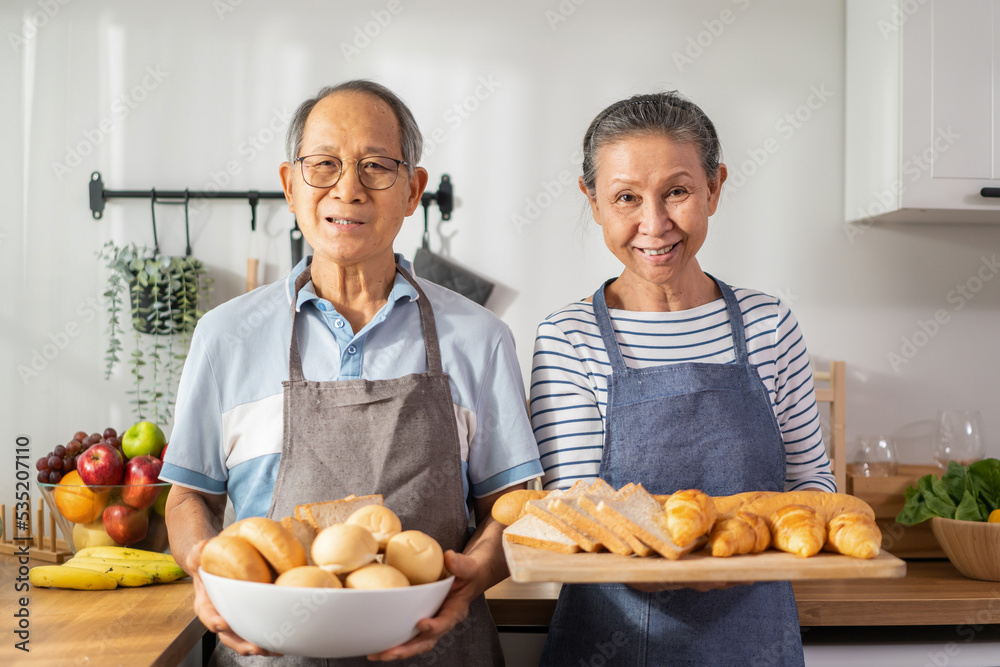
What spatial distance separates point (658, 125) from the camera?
115 cm

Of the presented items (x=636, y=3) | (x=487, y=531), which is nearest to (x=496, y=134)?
(x=636, y=3)

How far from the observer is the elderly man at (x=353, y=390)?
1037mm

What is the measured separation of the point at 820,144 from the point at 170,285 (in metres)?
1.79

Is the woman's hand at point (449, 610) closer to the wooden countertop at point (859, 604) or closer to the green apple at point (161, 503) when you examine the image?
the wooden countertop at point (859, 604)

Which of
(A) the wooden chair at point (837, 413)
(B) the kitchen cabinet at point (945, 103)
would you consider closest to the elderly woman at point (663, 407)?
(A) the wooden chair at point (837, 413)

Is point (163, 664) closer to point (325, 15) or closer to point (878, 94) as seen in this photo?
point (325, 15)

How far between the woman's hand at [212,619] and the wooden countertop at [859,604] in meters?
0.56

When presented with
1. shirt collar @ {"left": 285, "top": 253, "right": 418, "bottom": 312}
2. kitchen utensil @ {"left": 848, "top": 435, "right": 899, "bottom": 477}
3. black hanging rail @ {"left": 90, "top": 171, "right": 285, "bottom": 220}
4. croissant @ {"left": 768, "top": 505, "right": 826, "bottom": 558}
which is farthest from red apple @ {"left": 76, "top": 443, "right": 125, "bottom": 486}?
kitchen utensil @ {"left": 848, "top": 435, "right": 899, "bottom": 477}

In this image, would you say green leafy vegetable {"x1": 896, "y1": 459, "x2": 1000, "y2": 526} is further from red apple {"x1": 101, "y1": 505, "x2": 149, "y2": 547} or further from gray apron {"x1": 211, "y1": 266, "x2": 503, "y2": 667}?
red apple {"x1": 101, "y1": 505, "x2": 149, "y2": 547}

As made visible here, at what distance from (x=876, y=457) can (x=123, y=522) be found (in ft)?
5.78

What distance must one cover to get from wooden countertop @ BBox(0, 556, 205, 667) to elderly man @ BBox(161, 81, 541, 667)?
0.10m

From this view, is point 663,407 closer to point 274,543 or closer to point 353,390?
point 353,390

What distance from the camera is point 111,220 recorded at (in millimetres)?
2184

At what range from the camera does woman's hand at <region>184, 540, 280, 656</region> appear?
0.84 m
